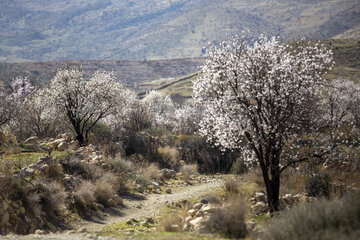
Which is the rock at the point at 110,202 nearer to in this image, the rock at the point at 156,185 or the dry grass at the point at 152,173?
the rock at the point at 156,185

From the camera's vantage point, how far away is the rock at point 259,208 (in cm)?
1269

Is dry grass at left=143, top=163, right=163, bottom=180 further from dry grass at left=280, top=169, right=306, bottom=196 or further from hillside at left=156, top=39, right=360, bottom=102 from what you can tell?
hillside at left=156, top=39, right=360, bottom=102

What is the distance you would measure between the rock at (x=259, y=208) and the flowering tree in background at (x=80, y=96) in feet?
41.5

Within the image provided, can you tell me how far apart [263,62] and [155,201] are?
295 inches

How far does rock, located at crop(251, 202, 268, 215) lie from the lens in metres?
12.7

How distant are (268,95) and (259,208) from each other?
4.68 meters

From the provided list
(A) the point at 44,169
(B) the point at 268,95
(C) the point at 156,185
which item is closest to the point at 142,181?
(C) the point at 156,185

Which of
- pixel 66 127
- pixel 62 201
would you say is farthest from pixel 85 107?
pixel 62 201

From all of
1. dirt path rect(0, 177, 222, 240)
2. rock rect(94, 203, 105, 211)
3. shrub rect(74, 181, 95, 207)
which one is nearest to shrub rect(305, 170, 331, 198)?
dirt path rect(0, 177, 222, 240)

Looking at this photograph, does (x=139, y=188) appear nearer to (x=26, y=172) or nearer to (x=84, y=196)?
(x=84, y=196)

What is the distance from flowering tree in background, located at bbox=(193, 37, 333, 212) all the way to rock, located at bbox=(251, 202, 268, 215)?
0.52 metres

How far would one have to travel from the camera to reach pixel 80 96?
21.9m

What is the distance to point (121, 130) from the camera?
28.6 metres

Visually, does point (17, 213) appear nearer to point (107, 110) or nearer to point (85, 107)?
point (85, 107)
